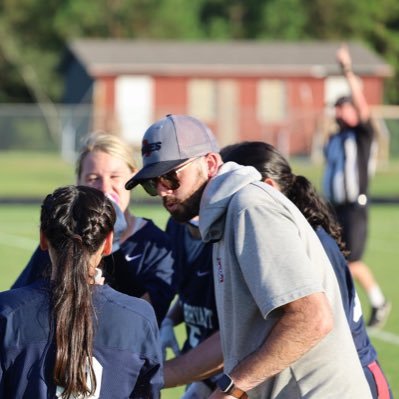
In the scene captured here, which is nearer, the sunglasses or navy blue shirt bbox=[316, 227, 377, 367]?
the sunglasses

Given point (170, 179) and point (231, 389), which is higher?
point (170, 179)

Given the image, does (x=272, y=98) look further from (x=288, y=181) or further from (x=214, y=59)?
(x=288, y=181)

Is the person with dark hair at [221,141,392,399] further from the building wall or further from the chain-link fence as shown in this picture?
the building wall

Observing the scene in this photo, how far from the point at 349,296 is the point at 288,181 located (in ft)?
1.88

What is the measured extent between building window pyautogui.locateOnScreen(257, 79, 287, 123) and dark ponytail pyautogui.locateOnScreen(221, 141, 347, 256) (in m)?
42.6

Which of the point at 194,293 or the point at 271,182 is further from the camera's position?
the point at 194,293

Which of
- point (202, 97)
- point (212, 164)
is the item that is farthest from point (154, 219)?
point (202, 97)

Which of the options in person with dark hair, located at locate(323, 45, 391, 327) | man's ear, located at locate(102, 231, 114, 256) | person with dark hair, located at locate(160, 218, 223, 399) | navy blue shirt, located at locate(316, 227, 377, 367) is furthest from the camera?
person with dark hair, located at locate(323, 45, 391, 327)

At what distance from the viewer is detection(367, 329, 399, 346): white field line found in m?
9.49

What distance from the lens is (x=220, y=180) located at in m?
3.62

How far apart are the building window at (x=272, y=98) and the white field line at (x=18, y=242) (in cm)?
2983

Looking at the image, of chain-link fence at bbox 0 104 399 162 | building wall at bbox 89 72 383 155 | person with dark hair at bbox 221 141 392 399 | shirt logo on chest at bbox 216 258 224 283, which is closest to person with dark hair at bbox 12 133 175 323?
person with dark hair at bbox 221 141 392 399

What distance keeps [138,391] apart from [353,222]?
7546 millimetres

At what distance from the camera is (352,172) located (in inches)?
435
